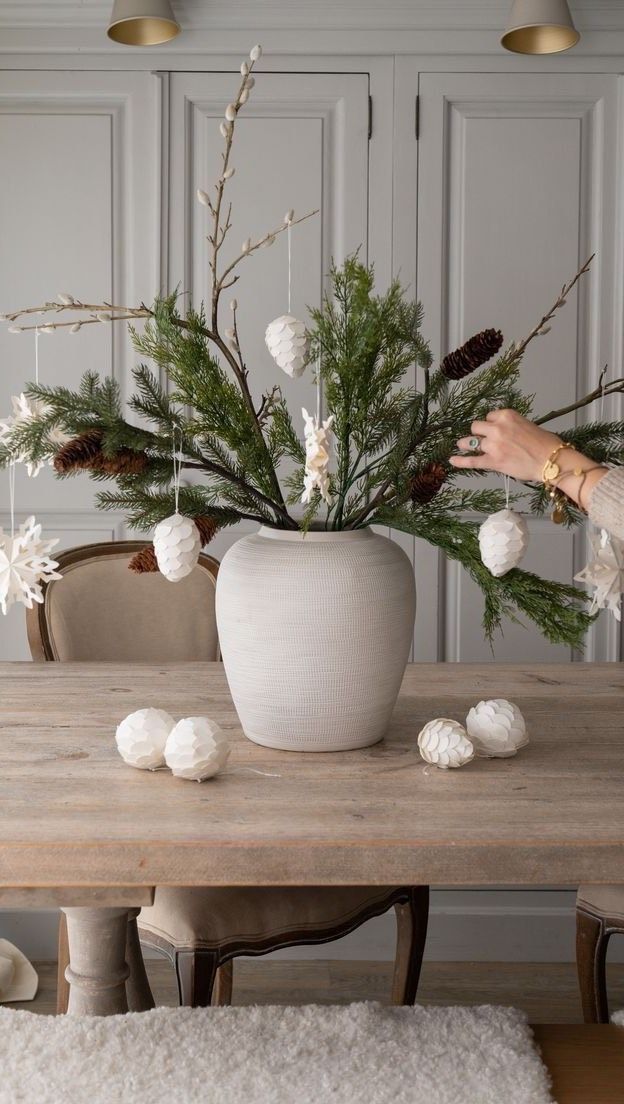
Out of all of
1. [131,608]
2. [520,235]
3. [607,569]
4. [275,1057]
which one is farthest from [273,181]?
[275,1057]

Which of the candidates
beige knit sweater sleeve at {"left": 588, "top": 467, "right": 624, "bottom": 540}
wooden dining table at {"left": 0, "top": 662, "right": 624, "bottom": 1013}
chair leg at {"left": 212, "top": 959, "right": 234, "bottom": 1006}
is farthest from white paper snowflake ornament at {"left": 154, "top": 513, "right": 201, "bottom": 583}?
chair leg at {"left": 212, "top": 959, "right": 234, "bottom": 1006}

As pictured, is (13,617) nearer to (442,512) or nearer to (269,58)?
(269,58)

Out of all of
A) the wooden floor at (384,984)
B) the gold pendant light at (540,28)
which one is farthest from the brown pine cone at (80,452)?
the gold pendant light at (540,28)

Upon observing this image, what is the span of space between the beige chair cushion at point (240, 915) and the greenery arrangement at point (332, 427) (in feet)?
1.96

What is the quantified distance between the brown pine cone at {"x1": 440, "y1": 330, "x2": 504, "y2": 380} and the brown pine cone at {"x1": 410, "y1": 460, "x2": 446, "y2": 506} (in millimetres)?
109

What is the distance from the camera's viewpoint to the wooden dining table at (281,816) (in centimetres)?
102

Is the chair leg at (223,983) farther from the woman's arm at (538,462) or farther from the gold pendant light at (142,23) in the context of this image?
the gold pendant light at (142,23)

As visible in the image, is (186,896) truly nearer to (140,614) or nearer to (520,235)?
(140,614)

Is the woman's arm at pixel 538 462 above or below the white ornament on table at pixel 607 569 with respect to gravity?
above

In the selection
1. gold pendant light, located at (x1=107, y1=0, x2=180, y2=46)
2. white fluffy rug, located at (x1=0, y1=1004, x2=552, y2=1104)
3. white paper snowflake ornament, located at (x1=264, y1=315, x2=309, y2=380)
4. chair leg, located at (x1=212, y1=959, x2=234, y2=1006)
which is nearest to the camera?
white fluffy rug, located at (x1=0, y1=1004, x2=552, y2=1104)

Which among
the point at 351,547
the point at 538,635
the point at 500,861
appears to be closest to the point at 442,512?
the point at 351,547

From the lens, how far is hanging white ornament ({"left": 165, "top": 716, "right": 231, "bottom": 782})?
1189 mm

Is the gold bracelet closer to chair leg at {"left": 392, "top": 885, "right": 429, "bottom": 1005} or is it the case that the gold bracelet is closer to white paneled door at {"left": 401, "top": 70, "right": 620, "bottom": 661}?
chair leg at {"left": 392, "top": 885, "right": 429, "bottom": 1005}

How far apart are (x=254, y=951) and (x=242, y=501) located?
706mm
